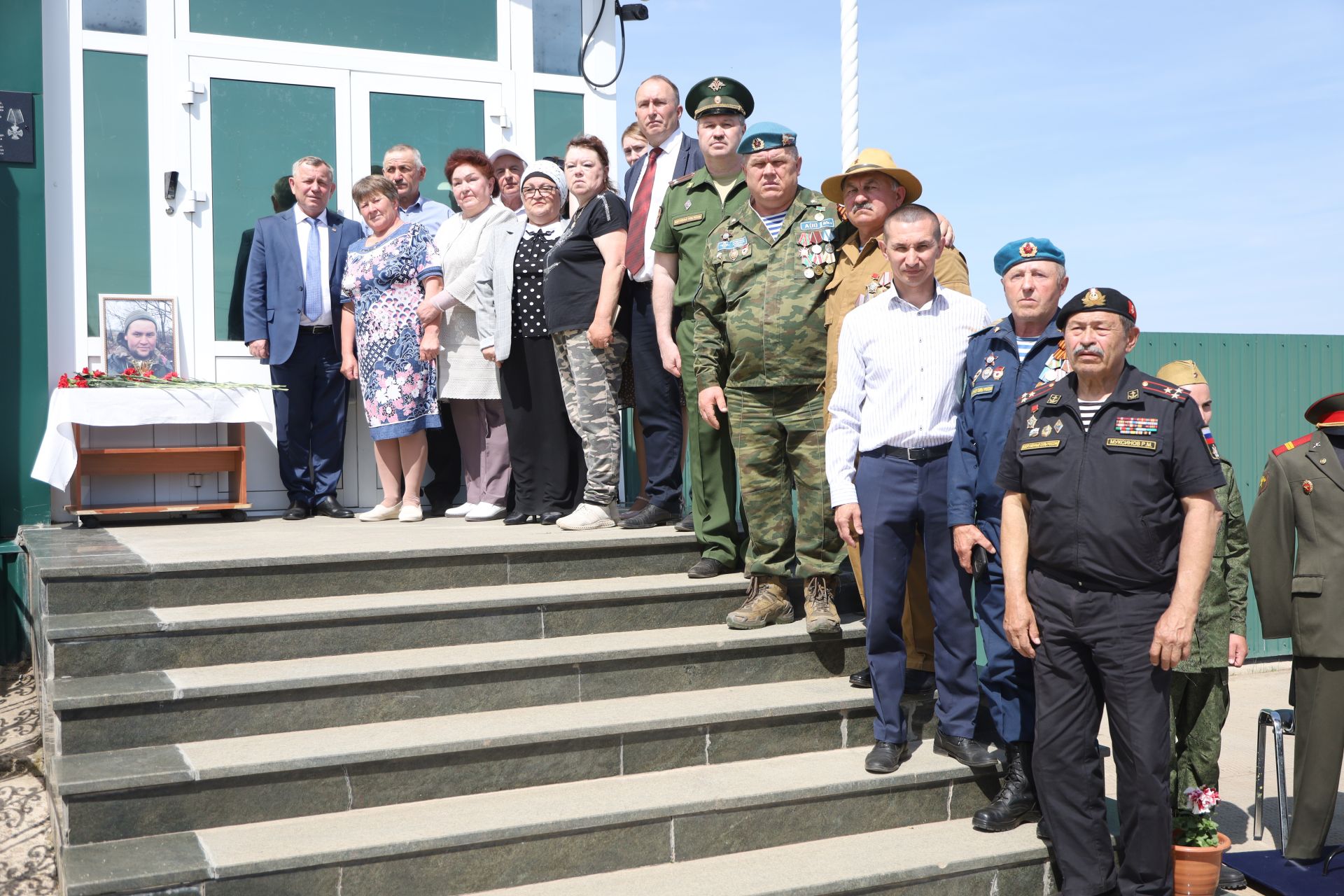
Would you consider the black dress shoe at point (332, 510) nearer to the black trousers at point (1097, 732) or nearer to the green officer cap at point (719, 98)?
the green officer cap at point (719, 98)

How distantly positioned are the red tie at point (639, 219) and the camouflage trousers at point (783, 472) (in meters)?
1.04

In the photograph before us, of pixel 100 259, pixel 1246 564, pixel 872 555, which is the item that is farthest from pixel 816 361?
pixel 100 259

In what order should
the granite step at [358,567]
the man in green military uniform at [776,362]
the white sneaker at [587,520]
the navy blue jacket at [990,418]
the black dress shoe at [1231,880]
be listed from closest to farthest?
the navy blue jacket at [990,418], the black dress shoe at [1231,880], the granite step at [358,567], the man in green military uniform at [776,362], the white sneaker at [587,520]

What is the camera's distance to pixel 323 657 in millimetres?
4055

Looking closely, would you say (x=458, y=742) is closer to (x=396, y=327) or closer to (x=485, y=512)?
(x=485, y=512)

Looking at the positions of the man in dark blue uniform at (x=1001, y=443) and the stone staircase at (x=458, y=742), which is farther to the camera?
the man in dark blue uniform at (x=1001, y=443)

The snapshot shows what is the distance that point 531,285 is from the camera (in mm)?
5461

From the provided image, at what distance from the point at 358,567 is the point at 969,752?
90.7 inches

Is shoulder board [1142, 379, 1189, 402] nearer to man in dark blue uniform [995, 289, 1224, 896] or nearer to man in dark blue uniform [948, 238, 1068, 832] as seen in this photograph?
man in dark blue uniform [995, 289, 1224, 896]

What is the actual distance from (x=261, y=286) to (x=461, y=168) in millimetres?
1244

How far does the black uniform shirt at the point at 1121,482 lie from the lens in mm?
3248

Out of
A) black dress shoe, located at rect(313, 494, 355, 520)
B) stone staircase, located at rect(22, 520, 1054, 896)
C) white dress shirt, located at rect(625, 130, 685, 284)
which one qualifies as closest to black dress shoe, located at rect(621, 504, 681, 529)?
stone staircase, located at rect(22, 520, 1054, 896)

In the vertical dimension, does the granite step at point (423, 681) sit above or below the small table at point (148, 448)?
below

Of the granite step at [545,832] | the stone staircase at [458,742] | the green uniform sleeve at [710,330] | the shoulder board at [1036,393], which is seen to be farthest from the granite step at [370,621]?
the shoulder board at [1036,393]
